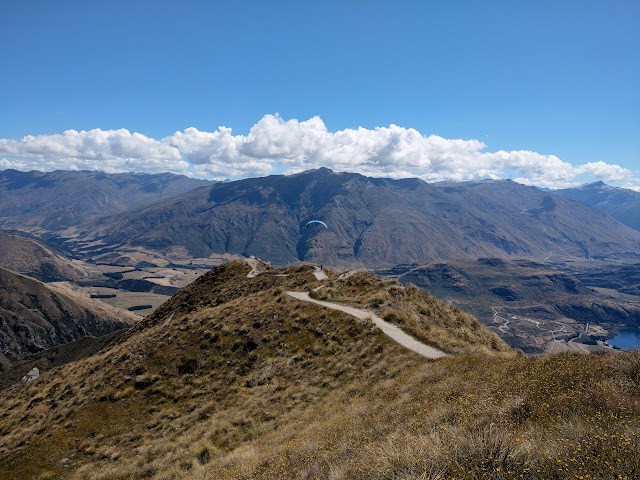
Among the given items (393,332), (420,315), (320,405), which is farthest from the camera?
(420,315)

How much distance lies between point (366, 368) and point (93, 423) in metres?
20.2

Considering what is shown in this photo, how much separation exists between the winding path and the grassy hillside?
1029 mm

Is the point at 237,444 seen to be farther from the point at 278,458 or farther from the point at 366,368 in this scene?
the point at 366,368

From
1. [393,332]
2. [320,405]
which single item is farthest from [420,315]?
[320,405]

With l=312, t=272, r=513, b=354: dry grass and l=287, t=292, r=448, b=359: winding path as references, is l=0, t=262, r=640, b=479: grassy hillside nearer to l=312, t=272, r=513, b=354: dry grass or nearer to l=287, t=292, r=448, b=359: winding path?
l=312, t=272, r=513, b=354: dry grass

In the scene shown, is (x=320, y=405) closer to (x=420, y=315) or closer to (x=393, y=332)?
(x=393, y=332)

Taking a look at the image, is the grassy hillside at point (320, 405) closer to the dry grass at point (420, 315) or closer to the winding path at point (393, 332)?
the dry grass at point (420, 315)

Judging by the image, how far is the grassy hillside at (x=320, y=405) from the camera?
10.1m

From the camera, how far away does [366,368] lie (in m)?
26.2

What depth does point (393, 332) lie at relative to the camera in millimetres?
31203

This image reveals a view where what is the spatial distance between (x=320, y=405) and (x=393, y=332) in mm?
10706

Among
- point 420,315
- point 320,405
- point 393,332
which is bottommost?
point 320,405

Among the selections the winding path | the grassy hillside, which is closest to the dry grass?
the grassy hillside

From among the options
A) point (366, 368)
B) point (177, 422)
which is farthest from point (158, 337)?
point (366, 368)
